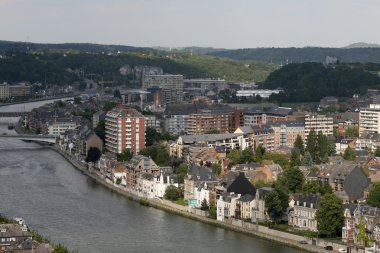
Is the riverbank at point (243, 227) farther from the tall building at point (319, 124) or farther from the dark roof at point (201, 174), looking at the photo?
the tall building at point (319, 124)

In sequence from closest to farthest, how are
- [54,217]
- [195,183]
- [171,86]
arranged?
1. [54,217]
2. [195,183]
3. [171,86]

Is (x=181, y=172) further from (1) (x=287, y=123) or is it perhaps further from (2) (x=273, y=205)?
(1) (x=287, y=123)

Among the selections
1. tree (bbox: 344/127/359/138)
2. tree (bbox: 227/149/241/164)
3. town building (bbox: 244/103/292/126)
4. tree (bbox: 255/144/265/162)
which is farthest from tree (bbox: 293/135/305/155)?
town building (bbox: 244/103/292/126)

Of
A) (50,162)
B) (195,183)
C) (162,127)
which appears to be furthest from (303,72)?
(195,183)

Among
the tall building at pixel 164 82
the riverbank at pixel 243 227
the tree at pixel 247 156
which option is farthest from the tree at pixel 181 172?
the tall building at pixel 164 82

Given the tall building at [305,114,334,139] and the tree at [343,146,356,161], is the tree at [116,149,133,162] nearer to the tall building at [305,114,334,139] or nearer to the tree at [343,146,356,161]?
the tree at [343,146,356,161]

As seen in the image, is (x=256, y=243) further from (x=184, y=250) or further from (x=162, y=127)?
(x=162, y=127)
